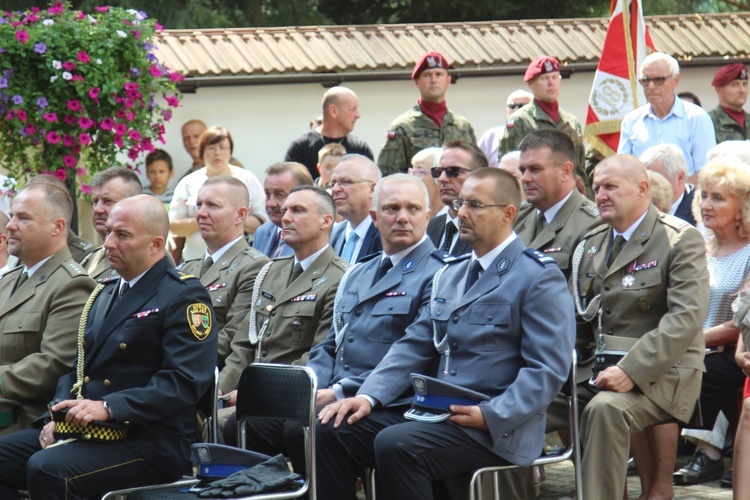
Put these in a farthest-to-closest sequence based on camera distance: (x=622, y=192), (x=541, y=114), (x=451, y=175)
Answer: (x=541, y=114), (x=451, y=175), (x=622, y=192)

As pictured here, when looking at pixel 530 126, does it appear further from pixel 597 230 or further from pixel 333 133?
pixel 597 230

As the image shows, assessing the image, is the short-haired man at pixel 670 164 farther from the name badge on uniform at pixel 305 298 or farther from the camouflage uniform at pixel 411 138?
the camouflage uniform at pixel 411 138

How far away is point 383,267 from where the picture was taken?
5.67m

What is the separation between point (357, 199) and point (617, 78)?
3.51m

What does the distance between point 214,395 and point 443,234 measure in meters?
2.09

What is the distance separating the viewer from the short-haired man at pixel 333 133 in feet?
30.6

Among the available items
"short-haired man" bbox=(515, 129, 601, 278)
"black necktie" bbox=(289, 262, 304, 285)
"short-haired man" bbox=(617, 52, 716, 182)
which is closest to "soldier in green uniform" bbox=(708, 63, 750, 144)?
"short-haired man" bbox=(617, 52, 716, 182)

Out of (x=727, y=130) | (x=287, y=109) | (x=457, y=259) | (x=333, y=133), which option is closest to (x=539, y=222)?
(x=457, y=259)

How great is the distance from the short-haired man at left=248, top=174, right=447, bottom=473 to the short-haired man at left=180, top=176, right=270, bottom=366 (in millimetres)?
1083

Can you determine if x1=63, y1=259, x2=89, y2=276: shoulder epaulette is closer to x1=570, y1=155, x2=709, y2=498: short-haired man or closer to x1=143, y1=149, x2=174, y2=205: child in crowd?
x1=570, y1=155, x2=709, y2=498: short-haired man

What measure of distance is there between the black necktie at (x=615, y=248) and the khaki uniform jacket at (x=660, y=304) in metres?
0.03

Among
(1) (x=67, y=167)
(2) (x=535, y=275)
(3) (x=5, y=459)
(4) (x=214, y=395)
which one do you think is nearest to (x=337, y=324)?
(4) (x=214, y=395)

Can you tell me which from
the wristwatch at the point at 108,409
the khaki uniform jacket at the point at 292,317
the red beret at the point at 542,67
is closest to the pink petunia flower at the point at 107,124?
the khaki uniform jacket at the point at 292,317

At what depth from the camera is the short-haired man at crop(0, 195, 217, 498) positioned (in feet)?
15.6
